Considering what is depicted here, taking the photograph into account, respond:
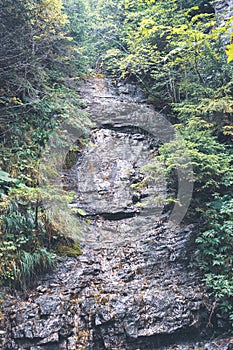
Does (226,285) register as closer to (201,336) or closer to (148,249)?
(201,336)

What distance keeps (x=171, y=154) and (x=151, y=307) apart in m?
2.51

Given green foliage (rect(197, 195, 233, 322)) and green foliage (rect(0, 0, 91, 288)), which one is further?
green foliage (rect(0, 0, 91, 288))

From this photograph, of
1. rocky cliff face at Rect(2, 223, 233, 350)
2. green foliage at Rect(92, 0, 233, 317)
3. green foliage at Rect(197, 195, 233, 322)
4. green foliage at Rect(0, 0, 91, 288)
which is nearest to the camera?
rocky cliff face at Rect(2, 223, 233, 350)

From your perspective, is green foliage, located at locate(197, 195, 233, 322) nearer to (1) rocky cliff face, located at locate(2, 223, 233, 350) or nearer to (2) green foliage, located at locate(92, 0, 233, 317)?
(2) green foliage, located at locate(92, 0, 233, 317)

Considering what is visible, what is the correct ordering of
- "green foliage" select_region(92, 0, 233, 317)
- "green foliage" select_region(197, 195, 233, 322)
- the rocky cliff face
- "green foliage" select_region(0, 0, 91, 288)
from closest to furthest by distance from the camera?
1. the rocky cliff face
2. "green foliage" select_region(197, 195, 233, 322)
3. "green foliage" select_region(0, 0, 91, 288)
4. "green foliage" select_region(92, 0, 233, 317)

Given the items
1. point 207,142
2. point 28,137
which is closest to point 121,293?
point 207,142

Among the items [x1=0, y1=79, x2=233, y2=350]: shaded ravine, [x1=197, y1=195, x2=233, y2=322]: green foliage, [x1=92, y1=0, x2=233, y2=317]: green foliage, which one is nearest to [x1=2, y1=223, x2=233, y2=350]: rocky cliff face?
[x1=0, y1=79, x2=233, y2=350]: shaded ravine

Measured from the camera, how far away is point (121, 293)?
4.61 metres

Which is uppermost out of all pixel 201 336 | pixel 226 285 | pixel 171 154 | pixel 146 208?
pixel 171 154

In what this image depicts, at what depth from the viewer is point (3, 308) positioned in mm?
4004

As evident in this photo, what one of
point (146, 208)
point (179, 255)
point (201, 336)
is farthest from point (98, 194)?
point (201, 336)

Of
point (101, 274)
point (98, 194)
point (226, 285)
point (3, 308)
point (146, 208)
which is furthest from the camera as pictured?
point (98, 194)

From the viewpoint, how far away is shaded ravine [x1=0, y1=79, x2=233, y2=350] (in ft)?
13.3

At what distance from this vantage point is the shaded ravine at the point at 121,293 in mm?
4062
